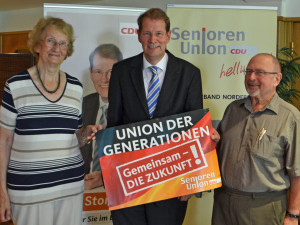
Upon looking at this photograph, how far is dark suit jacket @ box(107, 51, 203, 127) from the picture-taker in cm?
205

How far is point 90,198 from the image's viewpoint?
3.31 meters

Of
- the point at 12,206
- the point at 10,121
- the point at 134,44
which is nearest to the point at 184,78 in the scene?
the point at 10,121

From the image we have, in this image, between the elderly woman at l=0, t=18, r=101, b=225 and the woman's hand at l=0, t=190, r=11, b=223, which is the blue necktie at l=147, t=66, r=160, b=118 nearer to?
the elderly woman at l=0, t=18, r=101, b=225

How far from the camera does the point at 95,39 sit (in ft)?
10.9

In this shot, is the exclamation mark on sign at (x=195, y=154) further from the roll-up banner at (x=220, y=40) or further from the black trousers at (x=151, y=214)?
the roll-up banner at (x=220, y=40)

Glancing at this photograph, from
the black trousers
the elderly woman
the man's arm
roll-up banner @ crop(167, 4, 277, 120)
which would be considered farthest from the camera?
roll-up banner @ crop(167, 4, 277, 120)

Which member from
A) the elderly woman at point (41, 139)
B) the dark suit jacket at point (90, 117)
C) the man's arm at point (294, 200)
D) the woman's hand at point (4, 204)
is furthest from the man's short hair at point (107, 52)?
the man's arm at point (294, 200)

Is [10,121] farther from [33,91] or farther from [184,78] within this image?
[184,78]

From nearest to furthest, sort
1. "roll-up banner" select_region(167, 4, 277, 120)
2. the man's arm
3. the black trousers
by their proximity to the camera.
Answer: the man's arm < the black trousers < "roll-up banner" select_region(167, 4, 277, 120)

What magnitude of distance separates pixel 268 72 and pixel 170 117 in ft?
1.93

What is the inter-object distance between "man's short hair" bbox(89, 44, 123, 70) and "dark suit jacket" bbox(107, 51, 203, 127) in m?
1.20

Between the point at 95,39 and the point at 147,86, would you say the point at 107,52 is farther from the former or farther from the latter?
the point at 147,86

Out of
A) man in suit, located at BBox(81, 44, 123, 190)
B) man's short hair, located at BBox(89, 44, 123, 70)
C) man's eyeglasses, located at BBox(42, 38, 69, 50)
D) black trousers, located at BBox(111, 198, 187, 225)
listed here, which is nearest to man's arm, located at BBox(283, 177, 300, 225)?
black trousers, located at BBox(111, 198, 187, 225)

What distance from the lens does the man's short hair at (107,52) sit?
10.8ft
